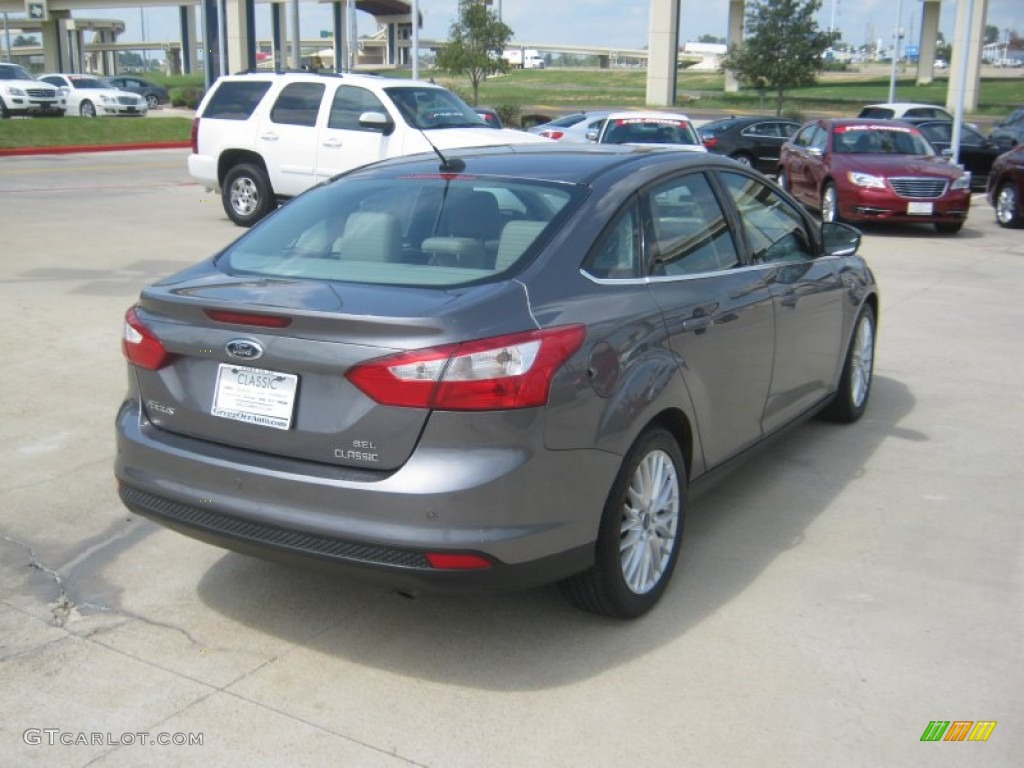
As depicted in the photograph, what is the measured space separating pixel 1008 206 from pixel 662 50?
3548 cm

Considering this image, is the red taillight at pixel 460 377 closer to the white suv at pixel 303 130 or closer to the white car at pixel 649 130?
the white suv at pixel 303 130

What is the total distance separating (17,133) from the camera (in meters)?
29.0

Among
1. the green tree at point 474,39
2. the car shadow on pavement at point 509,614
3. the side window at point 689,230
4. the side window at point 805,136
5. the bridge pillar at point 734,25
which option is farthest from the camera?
the bridge pillar at point 734,25

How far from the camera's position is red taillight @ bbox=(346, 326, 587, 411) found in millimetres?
Answer: 3480

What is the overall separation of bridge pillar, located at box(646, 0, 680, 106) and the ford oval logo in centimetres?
4892

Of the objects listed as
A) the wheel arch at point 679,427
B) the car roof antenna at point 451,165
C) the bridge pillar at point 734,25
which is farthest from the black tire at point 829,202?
the bridge pillar at point 734,25

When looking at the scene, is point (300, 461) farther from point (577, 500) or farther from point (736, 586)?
point (736, 586)

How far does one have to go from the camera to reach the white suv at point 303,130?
46.6 feet

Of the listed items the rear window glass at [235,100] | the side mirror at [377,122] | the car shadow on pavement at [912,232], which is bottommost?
the car shadow on pavement at [912,232]

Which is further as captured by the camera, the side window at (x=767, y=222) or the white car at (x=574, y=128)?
the white car at (x=574, y=128)

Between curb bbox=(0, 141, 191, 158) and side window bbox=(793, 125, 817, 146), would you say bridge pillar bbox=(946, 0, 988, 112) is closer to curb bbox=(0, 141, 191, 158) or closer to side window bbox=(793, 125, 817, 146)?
curb bbox=(0, 141, 191, 158)

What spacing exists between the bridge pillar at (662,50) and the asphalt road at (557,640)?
46.1 meters

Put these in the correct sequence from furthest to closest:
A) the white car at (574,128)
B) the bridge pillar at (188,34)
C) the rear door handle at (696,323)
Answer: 1. the bridge pillar at (188,34)
2. the white car at (574,128)
3. the rear door handle at (696,323)

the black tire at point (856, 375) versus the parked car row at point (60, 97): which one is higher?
the parked car row at point (60, 97)
